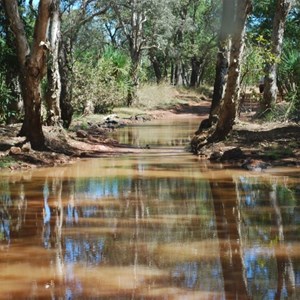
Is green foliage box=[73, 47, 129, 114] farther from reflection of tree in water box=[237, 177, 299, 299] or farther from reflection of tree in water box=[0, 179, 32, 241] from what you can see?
reflection of tree in water box=[237, 177, 299, 299]

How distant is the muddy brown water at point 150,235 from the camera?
4.60 metres

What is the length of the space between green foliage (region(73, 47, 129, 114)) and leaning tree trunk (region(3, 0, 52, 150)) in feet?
40.3

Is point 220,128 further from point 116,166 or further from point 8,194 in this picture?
point 8,194

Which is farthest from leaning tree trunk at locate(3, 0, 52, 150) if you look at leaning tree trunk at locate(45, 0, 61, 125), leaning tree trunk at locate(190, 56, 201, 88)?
leaning tree trunk at locate(190, 56, 201, 88)

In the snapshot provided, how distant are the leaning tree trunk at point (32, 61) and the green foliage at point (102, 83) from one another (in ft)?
40.3

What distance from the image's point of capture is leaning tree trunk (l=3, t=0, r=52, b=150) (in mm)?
12211

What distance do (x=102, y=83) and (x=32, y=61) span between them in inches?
652

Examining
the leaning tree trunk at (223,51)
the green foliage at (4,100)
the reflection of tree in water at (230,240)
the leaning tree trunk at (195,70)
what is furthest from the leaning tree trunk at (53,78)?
the leaning tree trunk at (195,70)

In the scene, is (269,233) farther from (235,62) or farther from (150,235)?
(235,62)

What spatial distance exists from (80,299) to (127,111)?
1124 inches

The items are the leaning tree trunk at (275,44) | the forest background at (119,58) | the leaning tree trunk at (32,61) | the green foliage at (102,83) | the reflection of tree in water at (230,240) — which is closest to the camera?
the reflection of tree in water at (230,240)

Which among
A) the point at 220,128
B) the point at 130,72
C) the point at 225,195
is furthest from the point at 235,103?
the point at 130,72

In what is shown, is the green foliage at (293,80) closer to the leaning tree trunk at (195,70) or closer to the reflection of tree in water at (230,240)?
the reflection of tree in water at (230,240)

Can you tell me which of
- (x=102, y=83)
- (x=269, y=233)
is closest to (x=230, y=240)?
(x=269, y=233)
